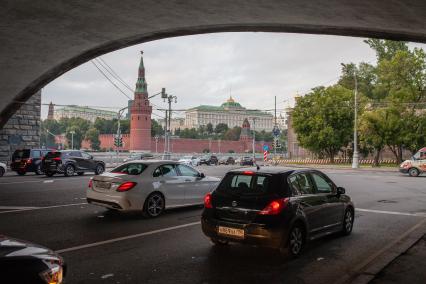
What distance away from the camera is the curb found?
19.0ft

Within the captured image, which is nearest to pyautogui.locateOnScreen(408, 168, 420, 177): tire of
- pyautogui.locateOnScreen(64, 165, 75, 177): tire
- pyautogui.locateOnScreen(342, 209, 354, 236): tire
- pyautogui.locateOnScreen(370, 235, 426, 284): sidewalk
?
pyautogui.locateOnScreen(64, 165, 75, 177): tire

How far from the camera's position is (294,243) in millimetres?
6797

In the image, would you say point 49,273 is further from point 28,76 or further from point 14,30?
point 28,76

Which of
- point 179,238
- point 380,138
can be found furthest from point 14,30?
point 380,138

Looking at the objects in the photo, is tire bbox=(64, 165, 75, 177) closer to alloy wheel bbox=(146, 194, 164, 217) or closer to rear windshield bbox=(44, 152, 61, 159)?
rear windshield bbox=(44, 152, 61, 159)

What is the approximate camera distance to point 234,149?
13338cm

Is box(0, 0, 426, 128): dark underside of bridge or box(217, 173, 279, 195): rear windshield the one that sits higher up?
box(0, 0, 426, 128): dark underside of bridge

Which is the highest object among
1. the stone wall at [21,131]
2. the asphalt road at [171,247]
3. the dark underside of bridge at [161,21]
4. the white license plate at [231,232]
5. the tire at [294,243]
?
the dark underside of bridge at [161,21]

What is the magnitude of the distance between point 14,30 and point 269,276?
500 inches

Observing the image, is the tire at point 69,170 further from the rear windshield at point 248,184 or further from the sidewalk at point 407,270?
the sidewalk at point 407,270

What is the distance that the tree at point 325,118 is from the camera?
58253mm

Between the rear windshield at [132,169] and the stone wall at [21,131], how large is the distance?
78.6 feet

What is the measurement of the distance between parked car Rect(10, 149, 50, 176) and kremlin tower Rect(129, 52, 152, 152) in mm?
71746

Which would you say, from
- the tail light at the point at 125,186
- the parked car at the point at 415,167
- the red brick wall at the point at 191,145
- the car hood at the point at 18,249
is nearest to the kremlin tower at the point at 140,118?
the red brick wall at the point at 191,145
